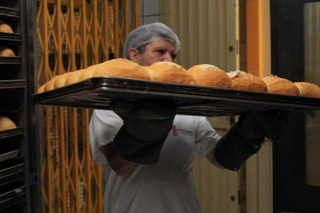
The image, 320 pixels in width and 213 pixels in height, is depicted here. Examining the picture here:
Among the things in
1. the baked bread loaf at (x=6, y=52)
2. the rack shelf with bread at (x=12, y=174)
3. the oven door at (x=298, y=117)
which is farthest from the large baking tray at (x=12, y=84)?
the oven door at (x=298, y=117)

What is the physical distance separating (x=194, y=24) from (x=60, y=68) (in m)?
1.10

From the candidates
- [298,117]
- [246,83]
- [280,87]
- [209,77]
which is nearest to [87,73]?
[209,77]

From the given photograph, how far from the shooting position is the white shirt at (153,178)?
1947 millimetres

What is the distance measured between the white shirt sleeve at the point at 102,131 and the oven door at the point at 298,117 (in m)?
1.69

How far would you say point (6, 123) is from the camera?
2.11 meters

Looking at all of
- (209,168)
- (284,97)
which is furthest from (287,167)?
(284,97)

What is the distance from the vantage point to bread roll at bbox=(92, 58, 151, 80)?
1.23 meters

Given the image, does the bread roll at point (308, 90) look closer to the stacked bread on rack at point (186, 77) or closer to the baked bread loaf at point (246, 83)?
the stacked bread on rack at point (186, 77)

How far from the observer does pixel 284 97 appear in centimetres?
147

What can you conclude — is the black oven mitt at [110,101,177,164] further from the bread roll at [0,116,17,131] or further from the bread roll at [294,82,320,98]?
the bread roll at [0,116,17,131]

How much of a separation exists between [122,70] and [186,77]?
0.21 m

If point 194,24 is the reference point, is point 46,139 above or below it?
below

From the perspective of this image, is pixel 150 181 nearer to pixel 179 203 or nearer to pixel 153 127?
pixel 179 203

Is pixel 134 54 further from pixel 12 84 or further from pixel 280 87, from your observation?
pixel 280 87
